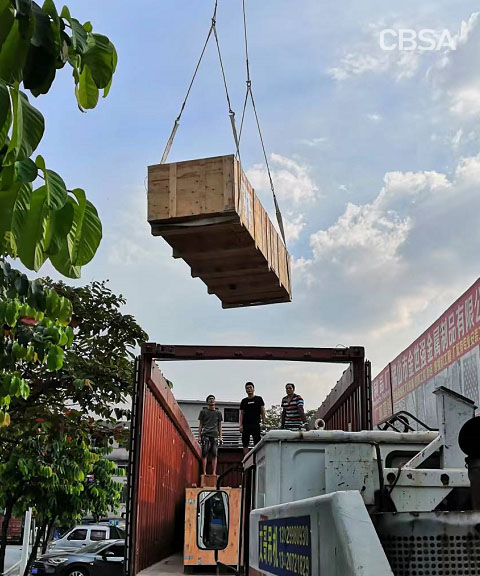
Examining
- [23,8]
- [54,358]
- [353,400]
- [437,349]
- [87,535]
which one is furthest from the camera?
[87,535]

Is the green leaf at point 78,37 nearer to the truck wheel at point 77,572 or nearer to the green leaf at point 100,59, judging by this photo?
the green leaf at point 100,59

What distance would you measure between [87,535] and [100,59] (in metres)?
24.5

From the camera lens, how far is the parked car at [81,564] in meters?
19.0

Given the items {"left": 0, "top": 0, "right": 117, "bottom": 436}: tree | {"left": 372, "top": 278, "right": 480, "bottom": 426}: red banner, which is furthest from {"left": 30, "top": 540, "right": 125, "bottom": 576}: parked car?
{"left": 0, "top": 0, "right": 117, "bottom": 436}: tree

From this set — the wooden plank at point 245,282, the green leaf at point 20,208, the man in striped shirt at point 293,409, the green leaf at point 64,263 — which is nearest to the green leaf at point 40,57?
the green leaf at point 20,208

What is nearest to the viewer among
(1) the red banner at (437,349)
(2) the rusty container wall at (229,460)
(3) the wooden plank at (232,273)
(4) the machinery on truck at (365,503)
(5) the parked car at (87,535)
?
(4) the machinery on truck at (365,503)

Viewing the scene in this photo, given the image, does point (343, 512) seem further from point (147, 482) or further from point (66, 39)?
point (147, 482)

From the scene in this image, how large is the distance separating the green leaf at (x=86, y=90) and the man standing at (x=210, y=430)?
9.07m

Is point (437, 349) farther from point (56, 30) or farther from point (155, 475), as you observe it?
point (56, 30)

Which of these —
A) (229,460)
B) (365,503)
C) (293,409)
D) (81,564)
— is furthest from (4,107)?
(81,564)

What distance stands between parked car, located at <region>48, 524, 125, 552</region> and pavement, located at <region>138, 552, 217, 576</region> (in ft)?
54.4

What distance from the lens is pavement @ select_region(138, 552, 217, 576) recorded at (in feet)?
23.0

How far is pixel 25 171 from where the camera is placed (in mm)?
1897

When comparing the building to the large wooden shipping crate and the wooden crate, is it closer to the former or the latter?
the wooden crate
